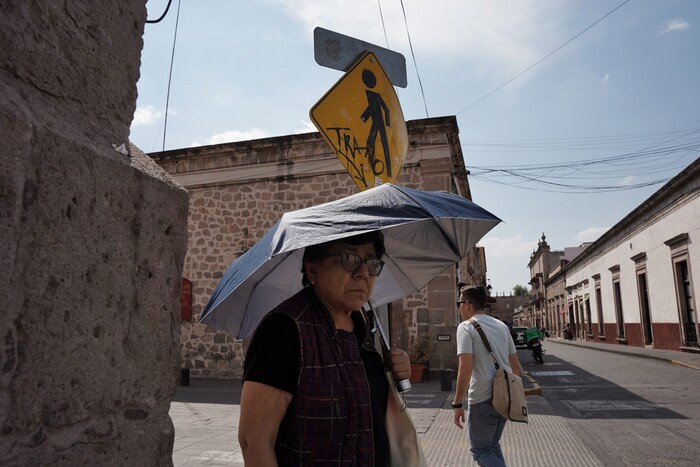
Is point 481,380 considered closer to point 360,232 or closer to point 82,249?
point 360,232

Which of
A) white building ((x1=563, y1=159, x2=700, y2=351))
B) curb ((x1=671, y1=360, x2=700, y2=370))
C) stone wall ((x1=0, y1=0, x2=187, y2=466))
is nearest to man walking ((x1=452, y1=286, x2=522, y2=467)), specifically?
stone wall ((x1=0, y1=0, x2=187, y2=466))

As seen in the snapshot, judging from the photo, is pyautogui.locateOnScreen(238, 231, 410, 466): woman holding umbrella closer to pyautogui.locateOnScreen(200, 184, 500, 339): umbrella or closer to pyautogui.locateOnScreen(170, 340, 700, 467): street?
pyautogui.locateOnScreen(200, 184, 500, 339): umbrella

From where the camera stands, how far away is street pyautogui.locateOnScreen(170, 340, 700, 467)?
5301 millimetres

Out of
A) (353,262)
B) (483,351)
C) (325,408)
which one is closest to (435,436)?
(483,351)

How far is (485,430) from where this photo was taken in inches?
142

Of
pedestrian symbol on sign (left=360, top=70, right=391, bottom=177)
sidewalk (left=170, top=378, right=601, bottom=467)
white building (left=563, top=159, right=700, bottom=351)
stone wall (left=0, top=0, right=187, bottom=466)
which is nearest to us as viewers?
stone wall (left=0, top=0, right=187, bottom=466)

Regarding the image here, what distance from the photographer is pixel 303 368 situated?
1592 millimetres

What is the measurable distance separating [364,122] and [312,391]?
210 centimetres

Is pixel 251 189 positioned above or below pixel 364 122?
above

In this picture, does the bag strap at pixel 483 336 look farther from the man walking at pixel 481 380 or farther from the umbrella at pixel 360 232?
the umbrella at pixel 360 232

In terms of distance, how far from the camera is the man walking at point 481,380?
3.57 metres

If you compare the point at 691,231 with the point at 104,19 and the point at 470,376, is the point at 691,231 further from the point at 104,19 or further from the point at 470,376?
the point at 104,19

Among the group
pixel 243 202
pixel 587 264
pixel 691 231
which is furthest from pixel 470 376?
pixel 587 264

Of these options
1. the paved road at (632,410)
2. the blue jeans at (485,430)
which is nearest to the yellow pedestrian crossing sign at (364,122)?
the blue jeans at (485,430)
